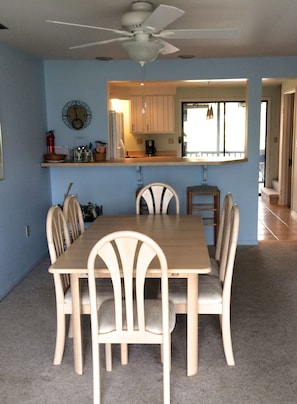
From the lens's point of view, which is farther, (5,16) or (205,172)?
(205,172)

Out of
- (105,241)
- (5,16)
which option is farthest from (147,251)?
(5,16)

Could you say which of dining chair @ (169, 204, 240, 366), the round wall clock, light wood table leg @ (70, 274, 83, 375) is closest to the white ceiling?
the round wall clock

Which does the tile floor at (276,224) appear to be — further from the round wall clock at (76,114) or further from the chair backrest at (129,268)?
the chair backrest at (129,268)

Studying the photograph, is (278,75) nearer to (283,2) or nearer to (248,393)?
(283,2)

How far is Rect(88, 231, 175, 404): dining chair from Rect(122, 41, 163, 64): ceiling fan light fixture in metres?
1.32

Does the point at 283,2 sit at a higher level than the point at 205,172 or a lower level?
higher

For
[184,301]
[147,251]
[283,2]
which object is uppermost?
[283,2]

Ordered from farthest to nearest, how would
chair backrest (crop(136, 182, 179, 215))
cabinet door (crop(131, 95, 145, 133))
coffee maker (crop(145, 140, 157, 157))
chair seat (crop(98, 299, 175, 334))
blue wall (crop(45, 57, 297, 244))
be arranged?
coffee maker (crop(145, 140, 157, 157)), cabinet door (crop(131, 95, 145, 133)), blue wall (crop(45, 57, 297, 244)), chair backrest (crop(136, 182, 179, 215)), chair seat (crop(98, 299, 175, 334))

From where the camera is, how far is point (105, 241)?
6.23 ft

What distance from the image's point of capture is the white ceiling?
2.67 metres

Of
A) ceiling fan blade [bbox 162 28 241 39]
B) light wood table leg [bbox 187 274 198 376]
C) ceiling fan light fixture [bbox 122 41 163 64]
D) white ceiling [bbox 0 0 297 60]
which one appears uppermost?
white ceiling [bbox 0 0 297 60]

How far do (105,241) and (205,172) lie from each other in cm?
328

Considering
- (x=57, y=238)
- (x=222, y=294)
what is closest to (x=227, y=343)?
(x=222, y=294)

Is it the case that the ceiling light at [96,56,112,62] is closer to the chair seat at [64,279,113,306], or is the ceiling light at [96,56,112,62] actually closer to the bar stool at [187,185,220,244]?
the bar stool at [187,185,220,244]
